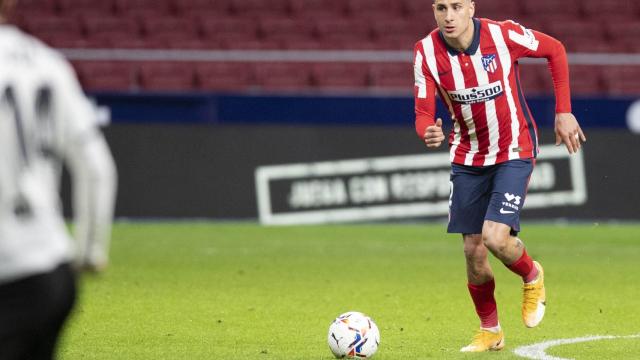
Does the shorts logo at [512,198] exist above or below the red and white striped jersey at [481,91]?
below

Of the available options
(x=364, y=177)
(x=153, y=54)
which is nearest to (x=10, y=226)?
(x=364, y=177)

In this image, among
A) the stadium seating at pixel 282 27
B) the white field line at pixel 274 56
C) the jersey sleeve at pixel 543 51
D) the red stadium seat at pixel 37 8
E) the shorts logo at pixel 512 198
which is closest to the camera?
the shorts logo at pixel 512 198

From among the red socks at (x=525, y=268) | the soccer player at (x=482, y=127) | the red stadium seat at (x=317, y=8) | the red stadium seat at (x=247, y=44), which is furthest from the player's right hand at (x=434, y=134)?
the red stadium seat at (x=317, y=8)

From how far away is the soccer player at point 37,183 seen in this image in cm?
335

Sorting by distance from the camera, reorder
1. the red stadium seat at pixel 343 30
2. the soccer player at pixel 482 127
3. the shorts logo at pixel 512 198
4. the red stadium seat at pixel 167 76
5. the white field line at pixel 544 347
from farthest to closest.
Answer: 1. the red stadium seat at pixel 343 30
2. the red stadium seat at pixel 167 76
3. the soccer player at pixel 482 127
4. the shorts logo at pixel 512 198
5. the white field line at pixel 544 347

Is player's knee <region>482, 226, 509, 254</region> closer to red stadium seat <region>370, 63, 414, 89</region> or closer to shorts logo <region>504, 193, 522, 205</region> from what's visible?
shorts logo <region>504, 193, 522, 205</region>

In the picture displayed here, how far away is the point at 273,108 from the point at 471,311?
8733 millimetres

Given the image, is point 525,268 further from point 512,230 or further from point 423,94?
point 423,94

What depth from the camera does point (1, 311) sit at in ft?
11.0

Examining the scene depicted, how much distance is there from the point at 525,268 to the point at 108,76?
12984 mm

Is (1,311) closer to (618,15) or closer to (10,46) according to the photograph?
(10,46)

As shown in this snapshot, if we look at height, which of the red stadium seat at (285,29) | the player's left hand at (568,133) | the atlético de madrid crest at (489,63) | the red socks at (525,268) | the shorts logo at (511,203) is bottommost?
the red stadium seat at (285,29)

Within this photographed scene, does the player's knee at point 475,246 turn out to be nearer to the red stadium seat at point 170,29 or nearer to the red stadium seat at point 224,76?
the red stadium seat at point 224,76

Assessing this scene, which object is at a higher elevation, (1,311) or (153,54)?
(1,311)
